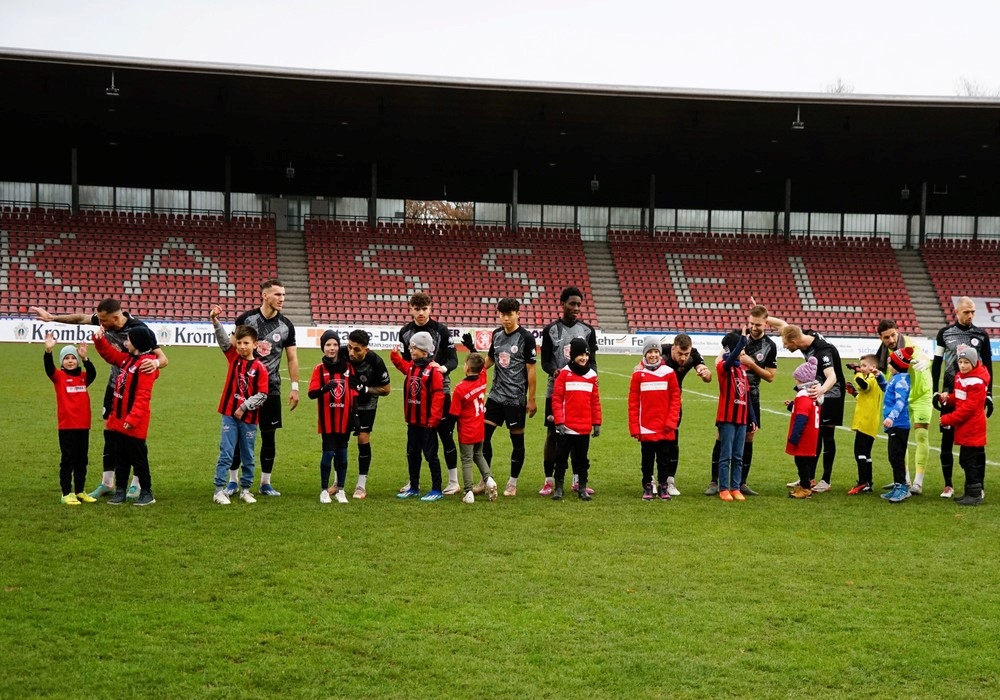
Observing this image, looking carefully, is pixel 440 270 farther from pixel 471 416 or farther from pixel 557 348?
pixel 471 416

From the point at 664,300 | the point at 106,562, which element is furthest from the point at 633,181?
the point at 106,562

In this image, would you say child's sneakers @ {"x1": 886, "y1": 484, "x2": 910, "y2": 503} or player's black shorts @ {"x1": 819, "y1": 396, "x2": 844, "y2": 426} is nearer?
child's sneakers @ {"x1": 886, "y1": 484, "x2": 910, "y2": 503}

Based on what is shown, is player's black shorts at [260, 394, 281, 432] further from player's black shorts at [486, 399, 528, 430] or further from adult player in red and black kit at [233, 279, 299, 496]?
player's black shorts at [486, 399, 528, 430]

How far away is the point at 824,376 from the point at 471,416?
3470mm

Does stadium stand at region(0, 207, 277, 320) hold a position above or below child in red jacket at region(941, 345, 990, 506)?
above

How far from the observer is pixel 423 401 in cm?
890

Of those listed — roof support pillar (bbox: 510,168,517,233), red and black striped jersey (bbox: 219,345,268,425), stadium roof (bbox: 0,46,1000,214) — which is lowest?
red and black striped jersey (bbox: 219,345,268,425)

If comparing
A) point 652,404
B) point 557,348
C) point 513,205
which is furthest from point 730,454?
point 513,205

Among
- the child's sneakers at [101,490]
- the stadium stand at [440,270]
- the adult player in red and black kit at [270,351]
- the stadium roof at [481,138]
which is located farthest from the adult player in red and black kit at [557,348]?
the stadium stand at [440,270]

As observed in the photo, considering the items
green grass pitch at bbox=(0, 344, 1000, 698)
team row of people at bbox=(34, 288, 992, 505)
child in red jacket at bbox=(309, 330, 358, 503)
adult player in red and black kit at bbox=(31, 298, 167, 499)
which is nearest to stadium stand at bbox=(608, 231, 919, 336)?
team row of people at bbox=(34, 288, 992, 505)

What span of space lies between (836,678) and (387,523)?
412 cm

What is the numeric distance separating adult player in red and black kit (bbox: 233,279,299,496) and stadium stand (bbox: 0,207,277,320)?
28095mm

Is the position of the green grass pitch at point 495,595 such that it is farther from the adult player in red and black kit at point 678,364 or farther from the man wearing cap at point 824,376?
the man wearing cap at point 824,376

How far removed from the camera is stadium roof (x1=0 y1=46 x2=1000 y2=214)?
29656 mm
